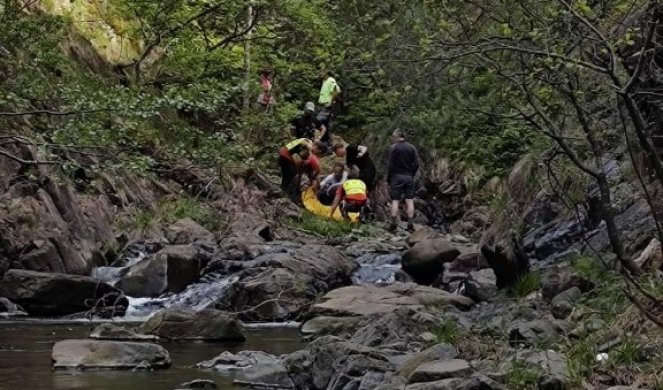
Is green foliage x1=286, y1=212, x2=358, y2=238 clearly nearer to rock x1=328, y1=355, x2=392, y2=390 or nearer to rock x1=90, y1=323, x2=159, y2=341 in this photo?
rock x1=90, y1=323, x2=159, y2=341

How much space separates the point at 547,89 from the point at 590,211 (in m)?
5.71

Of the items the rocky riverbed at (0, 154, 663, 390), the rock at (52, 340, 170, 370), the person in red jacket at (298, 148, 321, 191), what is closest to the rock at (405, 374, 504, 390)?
the rocky riverbed at (0, 154, 663, 390)

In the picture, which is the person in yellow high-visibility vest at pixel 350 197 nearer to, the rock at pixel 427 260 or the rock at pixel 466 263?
the rock at pixel 427 260

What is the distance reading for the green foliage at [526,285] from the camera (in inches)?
477

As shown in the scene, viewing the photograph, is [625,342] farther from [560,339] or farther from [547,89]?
[547,89]

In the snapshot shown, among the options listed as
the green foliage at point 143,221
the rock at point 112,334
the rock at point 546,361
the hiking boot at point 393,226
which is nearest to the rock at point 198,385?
the rock at point 112,334

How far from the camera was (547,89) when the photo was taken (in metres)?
7.80

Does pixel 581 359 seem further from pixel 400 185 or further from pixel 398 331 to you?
pixel 400 185

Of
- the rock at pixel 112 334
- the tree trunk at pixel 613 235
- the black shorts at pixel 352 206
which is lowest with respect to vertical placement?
the black shorts at pixel 352 206

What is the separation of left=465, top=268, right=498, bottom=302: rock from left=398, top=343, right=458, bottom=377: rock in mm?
4383

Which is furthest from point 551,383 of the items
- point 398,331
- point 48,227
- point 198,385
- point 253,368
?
point 48,227

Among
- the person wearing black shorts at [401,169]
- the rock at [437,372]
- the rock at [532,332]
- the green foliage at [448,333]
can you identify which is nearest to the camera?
the rock at [437,372]

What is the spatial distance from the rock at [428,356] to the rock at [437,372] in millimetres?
258

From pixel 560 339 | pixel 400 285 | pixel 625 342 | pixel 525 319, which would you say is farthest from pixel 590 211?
pixel 625 342
